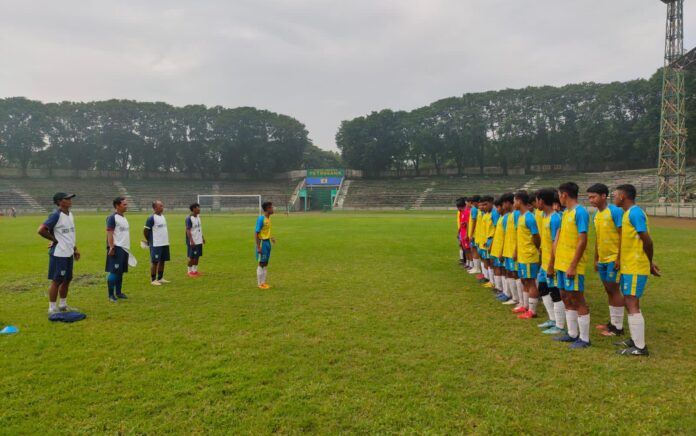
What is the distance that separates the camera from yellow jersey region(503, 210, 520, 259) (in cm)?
737

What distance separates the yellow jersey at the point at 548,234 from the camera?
5992mm

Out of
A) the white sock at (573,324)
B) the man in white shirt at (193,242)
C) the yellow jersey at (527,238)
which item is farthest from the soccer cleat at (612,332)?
the man in white shirt at (193,242)

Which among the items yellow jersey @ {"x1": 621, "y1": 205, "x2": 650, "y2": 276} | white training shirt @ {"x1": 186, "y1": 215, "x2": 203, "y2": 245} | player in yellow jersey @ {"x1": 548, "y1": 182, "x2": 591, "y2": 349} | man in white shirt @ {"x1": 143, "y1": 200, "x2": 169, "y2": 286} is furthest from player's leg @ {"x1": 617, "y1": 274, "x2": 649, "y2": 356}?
white training shirt @ {"x1": 186, "y1": 215, "x2": 203, "y2": 245}

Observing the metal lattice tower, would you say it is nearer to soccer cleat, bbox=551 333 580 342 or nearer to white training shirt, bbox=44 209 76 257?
soccer cleat, bbox=551 333 580 342

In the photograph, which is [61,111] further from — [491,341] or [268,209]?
[491,341]

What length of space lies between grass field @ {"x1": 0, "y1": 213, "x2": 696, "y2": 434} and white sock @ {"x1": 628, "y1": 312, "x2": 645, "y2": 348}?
209 mm

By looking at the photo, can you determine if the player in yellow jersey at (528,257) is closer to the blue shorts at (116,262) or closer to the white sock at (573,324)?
the white sock at (573,324)

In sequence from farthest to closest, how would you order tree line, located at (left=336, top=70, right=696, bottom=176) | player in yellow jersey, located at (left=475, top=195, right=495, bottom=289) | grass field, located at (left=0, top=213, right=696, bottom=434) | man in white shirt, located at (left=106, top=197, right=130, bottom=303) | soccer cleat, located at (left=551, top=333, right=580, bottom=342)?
tree line, located at (left=336, top=70, right=696, bottom=176) → player in yellow jersey, located at (left=475, top=195, right=495, bottom=289) → man in white shirt, located at (left=106, top=197, right=130, bottom=303) → soccer cleat, located at (left=551, top=333, right=580, bottom=342) → grass field, located at (left=0, top=213, right=696, bottom=434)

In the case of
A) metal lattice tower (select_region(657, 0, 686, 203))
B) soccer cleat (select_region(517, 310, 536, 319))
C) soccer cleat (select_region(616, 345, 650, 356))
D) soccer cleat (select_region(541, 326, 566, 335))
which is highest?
metal lattice tower (select_region(657, 0, 686, 203))

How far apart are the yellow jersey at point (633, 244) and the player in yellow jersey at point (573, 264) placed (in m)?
0.45

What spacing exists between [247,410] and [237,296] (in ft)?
16.3

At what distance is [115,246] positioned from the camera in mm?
8062

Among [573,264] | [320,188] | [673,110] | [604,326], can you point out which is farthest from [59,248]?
[320,188]

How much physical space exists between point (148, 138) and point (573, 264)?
291 ft
